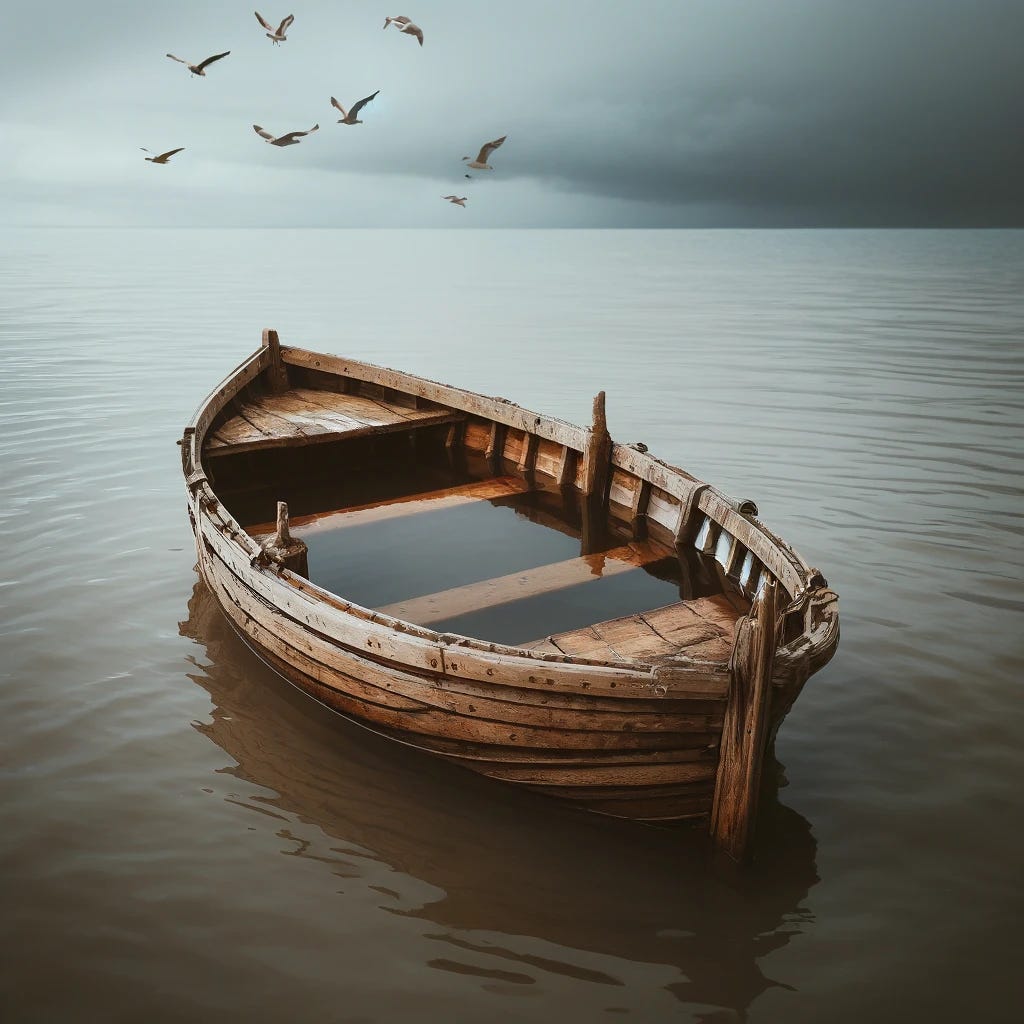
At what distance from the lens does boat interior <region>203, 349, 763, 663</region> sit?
7.08 meters

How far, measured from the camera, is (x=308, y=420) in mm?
11492

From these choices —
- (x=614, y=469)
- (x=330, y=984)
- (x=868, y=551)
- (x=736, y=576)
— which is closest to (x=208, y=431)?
(x=614, y=469)

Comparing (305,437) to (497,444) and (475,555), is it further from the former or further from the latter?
(475,555)

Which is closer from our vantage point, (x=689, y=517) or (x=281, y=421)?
(x=689, y=517)

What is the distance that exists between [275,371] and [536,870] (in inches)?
394

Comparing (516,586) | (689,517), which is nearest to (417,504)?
(516,586)

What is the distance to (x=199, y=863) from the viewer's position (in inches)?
220

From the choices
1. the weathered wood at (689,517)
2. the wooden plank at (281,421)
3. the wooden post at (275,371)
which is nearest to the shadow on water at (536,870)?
the weathered wood at (689,517)

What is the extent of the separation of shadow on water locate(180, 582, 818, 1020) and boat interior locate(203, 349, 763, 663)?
122 cm

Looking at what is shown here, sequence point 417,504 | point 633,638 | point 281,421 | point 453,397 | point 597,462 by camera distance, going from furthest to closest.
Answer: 1. point 453,397
2. point 281,421
3. point 417,504
4. point 597,462
5. point 633,638

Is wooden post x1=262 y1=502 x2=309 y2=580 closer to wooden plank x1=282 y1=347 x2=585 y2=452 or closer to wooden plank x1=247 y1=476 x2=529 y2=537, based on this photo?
wooden plank x1=247 y1=476 x2=529 y2=537

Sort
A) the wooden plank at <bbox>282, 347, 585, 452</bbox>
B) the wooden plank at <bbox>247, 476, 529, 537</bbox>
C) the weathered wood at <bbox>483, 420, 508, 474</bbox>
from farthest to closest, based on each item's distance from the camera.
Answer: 1. the weathered wood at <bbox>483, 420, 508, 474</bbox>
2. the wooden plank at <bbox>282, 347, 585, 452</bbox>
3. the wooden plank at <bbox>247, 476, 529, 537</bbox>

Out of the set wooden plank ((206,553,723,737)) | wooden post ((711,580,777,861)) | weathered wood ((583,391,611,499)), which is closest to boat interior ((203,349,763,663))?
weathered wood ((583,391,611,499))

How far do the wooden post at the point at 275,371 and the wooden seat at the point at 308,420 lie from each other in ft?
0.64
